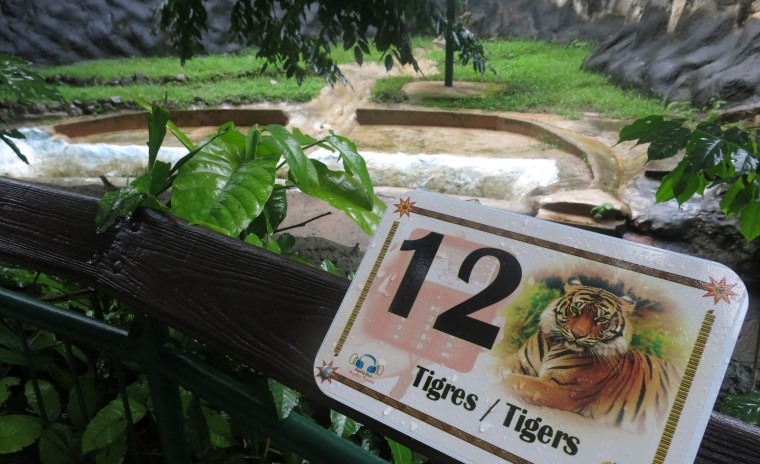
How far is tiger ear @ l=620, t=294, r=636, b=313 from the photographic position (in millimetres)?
443

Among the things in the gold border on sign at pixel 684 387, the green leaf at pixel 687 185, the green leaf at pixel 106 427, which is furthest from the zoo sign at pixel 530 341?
→ the green leaf at pixel 106 427

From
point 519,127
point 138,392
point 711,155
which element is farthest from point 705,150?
point 519,127

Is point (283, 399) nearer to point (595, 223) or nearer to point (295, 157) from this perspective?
point (295, 157)

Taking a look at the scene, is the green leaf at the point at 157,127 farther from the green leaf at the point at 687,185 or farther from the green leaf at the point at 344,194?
the green leaf at the point at 687,185

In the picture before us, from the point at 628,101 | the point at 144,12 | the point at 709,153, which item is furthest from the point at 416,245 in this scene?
the point at 144,12

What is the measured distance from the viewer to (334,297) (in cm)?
58

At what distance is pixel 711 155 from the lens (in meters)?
0.88

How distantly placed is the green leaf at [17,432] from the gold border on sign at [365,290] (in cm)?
93

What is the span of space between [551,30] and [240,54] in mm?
5025

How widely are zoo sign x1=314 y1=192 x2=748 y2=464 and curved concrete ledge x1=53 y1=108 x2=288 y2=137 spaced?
5898 mm

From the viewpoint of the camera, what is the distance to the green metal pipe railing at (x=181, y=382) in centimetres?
61

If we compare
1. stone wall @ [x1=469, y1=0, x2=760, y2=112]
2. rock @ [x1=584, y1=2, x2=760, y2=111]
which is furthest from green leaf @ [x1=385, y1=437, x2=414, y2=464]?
rock @ [x1=584, y1=2, x2=760, y2=111]

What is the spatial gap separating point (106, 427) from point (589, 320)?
101 centimetres

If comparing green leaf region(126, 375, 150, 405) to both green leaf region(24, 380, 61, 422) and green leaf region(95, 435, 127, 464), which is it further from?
green leaf region(24, 380, 61, 422)
